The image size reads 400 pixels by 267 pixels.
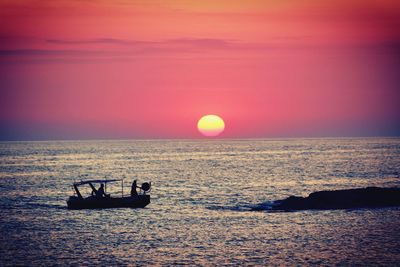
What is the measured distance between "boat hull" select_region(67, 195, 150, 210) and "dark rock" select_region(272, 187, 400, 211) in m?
13.9

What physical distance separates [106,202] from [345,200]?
24776mm

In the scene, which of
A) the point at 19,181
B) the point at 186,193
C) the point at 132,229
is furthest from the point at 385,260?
the point at 19,181

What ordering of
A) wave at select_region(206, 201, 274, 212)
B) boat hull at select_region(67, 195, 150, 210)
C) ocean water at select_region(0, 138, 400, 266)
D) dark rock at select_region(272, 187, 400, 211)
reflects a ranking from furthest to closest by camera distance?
wave at select_region(206, 201, 274, 212) → boat hull at select_region(67, 195, 150, 210) → dark rock at select_region(272, 187, 400, 211) → ocean water at select_region(0, 138, 400, 266)

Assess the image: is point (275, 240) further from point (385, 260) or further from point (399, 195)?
point (399, 195)

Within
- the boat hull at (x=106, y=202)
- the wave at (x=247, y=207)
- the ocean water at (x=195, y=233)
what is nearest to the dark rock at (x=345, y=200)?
the wave at (x=247, y=207)

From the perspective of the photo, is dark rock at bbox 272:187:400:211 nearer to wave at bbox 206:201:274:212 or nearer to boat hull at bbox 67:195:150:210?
wave at bbox 206:201:274:212

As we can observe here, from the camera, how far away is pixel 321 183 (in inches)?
3935

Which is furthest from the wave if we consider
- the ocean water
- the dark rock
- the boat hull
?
the boat hull

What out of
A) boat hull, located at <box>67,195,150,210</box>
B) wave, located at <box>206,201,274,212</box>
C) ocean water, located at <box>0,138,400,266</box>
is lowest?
ocean water, located at <box>0,138,400,266</box>

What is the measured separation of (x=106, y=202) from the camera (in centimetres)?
6588

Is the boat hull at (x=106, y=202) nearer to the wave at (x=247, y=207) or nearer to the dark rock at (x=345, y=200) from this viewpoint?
the wave at (x=247, y=207)

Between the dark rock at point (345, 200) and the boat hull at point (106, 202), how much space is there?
13.9m

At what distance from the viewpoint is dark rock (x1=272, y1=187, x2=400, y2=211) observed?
214 feet

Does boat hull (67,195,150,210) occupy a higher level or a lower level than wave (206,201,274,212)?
higher
